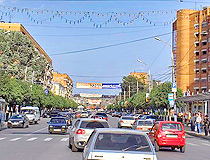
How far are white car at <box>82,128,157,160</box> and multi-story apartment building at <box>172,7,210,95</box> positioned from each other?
78.1 metres

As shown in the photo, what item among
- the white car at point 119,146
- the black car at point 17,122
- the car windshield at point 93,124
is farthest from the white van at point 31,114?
the white car at point 119,146

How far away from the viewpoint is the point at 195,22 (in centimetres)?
8850

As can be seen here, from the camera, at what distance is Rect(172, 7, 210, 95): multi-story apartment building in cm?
8531

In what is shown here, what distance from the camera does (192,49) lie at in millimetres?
89688

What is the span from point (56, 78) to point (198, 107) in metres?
148

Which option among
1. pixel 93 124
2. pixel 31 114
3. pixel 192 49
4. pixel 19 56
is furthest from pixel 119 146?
pixel 192 49

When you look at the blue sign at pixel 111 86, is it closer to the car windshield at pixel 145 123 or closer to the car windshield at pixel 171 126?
the car windshield at pixel 145 123

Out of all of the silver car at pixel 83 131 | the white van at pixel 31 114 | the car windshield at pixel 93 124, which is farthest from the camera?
the white van at pixel 31 114

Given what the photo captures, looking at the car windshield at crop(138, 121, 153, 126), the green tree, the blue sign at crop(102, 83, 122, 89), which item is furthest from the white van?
the blue sign at crop(102, 83, 122, 89)

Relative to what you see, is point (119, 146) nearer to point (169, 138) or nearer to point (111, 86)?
point (169, 138)

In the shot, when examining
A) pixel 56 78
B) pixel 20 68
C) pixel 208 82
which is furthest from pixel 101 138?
pixel 56 78

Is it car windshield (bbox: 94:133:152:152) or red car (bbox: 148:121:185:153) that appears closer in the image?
car windshield (bbox: 94:133:152:152)

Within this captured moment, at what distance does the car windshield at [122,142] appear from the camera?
7.94 m

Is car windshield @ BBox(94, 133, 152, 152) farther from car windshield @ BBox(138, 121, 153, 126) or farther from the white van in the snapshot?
the white van
